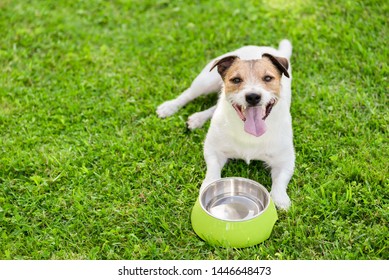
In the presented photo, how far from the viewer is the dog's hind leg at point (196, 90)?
19.1 feet

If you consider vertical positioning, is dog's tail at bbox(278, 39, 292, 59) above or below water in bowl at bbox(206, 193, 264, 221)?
above

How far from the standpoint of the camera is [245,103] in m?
4.57

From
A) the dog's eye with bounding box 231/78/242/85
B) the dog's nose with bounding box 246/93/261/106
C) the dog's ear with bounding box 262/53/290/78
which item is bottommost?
the dog's nose with bounding box 246/93/261/106

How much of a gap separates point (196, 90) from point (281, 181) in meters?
1.51

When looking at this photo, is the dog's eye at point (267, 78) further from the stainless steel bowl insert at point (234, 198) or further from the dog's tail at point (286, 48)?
the dog's tail at point (286, 48)

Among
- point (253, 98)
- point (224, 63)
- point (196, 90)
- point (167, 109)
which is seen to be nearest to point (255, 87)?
point (253, 98)

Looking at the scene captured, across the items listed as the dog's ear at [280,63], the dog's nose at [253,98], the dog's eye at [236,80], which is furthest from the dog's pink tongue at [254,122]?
the dog's ear at [280,63]

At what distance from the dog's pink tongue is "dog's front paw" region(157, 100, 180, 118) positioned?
1.33 meters

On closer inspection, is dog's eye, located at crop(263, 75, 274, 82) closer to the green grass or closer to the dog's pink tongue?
the dog's pink tongue

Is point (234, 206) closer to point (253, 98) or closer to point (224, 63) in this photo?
point (253, 98)

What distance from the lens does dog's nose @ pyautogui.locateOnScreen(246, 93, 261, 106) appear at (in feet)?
14.8

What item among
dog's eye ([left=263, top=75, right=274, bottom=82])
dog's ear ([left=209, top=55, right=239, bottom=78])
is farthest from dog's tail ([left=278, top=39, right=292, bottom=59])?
dog's eye ([left=263, top=75, right=274, bottom=82])
